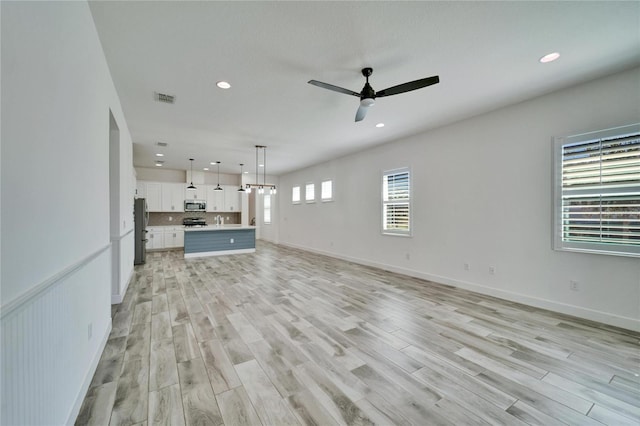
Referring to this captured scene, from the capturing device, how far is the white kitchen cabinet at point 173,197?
28.9 feet

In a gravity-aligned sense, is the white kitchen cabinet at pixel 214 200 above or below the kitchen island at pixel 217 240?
above

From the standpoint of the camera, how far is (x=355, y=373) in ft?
6.97

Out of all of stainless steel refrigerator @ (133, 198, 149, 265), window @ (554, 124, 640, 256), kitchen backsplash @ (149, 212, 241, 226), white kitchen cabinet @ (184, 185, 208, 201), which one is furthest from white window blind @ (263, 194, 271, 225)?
window @ (554, 124, 640, 256)

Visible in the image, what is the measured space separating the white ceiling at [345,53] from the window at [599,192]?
81 centimetres

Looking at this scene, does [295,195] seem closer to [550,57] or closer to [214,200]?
[214,200]

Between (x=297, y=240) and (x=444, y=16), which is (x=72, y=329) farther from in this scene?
(x=297, y=240)

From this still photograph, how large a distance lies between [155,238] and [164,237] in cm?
26

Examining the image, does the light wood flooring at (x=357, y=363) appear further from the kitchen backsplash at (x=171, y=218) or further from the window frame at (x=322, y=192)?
the kitchen backsplash at (x=171, y=218)

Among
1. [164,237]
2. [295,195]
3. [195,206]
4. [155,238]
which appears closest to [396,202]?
[295,195]

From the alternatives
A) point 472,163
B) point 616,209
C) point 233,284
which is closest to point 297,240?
point 233,284

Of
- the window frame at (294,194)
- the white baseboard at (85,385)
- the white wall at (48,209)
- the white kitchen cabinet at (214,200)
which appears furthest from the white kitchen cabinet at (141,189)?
the white wall at (48,209)

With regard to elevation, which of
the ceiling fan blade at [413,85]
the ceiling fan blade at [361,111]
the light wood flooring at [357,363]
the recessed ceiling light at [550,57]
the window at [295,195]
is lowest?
the light wood flooring at [357,363]

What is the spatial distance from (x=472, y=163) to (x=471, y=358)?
10.4 ft

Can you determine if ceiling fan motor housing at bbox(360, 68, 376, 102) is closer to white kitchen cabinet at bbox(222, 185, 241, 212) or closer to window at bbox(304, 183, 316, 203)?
window at bbox(304, 183, 316, 203)
